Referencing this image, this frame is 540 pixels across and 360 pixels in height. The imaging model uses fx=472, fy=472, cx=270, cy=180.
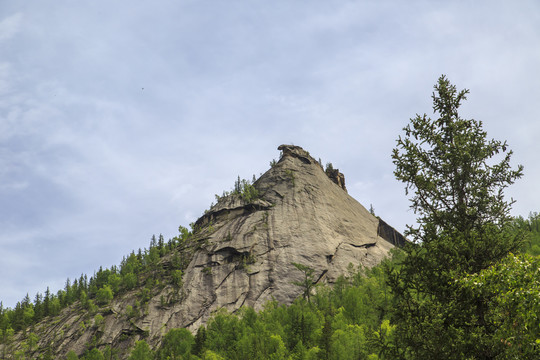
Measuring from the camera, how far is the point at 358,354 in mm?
55250

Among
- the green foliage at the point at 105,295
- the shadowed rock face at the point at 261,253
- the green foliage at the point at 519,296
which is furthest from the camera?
the green foliage at the point at 105,295

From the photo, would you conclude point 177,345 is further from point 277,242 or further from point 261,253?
point 277,242

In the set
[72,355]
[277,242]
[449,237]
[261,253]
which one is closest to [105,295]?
[72,355]

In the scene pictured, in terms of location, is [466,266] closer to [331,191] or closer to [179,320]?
[179,320]

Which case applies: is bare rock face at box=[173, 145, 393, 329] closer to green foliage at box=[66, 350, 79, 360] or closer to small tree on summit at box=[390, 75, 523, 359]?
green foliage at box=[66, 350, 79, 360]

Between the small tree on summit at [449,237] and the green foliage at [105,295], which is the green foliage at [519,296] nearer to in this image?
the small tree on summit at [449,237]

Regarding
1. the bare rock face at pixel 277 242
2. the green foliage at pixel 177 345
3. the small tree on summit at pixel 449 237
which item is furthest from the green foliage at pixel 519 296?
the bare rock face at pixel 277 242

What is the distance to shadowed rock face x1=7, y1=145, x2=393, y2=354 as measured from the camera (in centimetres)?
11581

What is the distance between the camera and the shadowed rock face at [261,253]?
115812 mm

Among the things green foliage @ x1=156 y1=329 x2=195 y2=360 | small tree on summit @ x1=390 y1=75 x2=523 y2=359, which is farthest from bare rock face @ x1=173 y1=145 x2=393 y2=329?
small tree on summit @ x1=390 y1=75 x2=523 y2=359

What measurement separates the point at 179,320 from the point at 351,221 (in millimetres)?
60160

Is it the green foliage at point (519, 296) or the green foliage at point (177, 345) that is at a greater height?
the green foliage at point (519, 296)

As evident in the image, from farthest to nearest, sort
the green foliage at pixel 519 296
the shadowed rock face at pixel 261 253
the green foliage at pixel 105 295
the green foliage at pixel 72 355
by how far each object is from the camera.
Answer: the green foliage at pixel 105 295 < the shadowed rock face at pixel 261 253 < the green foliage at pixel 72 355 < the green foliage at pixel 519 296

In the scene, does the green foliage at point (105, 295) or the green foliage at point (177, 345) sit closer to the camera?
the green foliage at point (177, 345)
